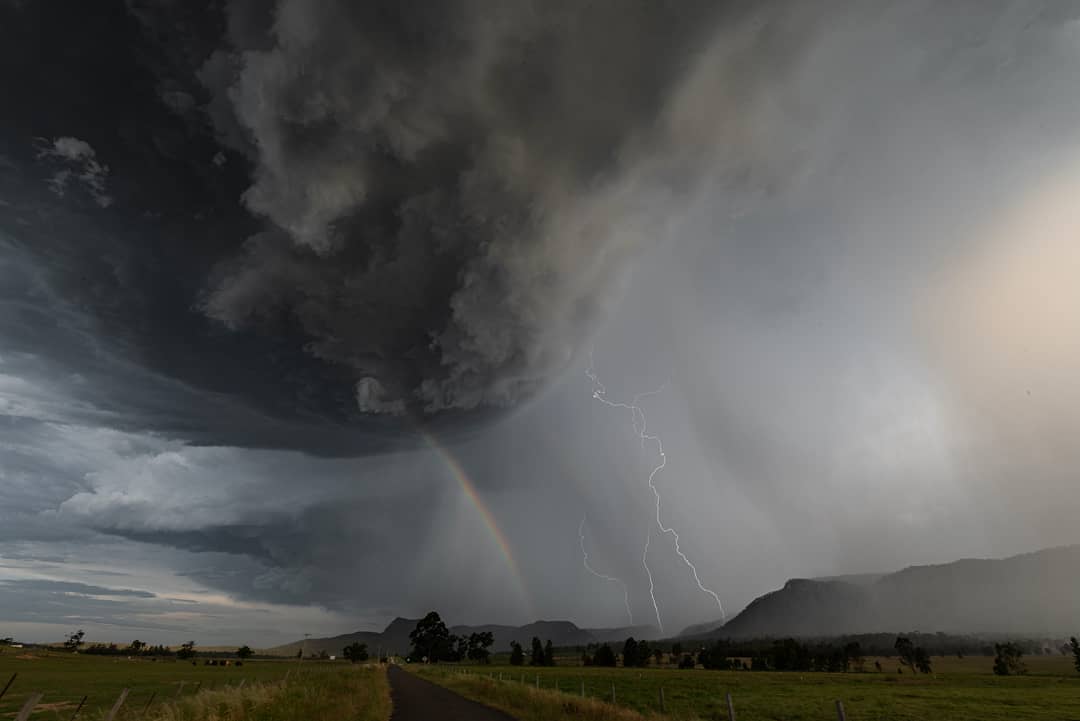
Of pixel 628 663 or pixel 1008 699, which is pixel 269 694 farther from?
pixel 628 663

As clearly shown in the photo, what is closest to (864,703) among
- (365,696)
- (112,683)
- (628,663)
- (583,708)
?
(583,708)

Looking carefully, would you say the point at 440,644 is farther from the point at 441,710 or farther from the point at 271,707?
the point at 271,707

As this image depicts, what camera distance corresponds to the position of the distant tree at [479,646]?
190m

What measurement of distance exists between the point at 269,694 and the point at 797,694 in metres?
58.1

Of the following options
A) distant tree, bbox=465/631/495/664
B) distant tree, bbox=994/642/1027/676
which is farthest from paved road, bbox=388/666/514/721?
distant tree, bbox=465/631/495/664

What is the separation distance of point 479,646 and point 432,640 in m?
19.2

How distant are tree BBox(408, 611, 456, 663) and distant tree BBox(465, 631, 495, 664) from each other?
27.9ft

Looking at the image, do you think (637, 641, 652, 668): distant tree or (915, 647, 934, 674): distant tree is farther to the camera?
(637, 641, 652, 668): distant tree

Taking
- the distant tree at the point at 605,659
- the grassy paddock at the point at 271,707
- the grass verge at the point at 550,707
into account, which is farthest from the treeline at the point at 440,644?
the grassy paddock at the point at 271,707

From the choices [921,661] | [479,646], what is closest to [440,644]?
[479,646]

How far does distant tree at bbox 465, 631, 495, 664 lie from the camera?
18988cm

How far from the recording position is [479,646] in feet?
632

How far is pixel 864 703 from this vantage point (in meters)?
51.4

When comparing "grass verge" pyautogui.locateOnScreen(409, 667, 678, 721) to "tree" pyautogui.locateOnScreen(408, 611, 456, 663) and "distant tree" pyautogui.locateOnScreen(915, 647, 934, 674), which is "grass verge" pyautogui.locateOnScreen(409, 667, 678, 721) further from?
"distant tree" pyautogui.locateOnScreen(915, 647, 934, 674)
